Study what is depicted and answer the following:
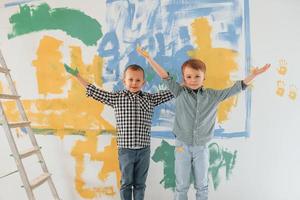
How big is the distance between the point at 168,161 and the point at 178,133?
0.34 meters

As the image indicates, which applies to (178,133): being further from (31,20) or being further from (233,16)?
(31,20)

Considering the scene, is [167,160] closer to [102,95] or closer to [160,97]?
[160,97]

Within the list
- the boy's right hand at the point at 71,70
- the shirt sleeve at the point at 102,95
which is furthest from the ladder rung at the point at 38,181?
the boy's right hand at the point at 71,70

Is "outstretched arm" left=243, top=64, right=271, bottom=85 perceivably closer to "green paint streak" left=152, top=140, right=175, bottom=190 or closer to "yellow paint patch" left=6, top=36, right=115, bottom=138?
"green paint streak" left=152, top=140, right=175, bottom=190

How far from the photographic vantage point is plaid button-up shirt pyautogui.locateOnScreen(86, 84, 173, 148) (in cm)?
214

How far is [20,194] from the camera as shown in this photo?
2699 millimetres

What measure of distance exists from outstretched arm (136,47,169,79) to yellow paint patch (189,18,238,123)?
0.32m

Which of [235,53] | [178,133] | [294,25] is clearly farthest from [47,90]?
[294,25]

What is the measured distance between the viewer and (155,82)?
2.37 meters

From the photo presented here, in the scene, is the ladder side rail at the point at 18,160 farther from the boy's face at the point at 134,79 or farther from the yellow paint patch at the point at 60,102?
the boy's face at the point at 134,79

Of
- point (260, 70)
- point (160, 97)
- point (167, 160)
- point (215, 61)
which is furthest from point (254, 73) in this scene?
point (167, 160)

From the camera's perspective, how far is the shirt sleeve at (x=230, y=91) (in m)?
2.04

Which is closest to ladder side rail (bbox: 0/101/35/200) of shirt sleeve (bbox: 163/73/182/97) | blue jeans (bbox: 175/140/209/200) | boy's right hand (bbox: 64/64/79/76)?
boy's right hand (bbox: 64/64/79/76)

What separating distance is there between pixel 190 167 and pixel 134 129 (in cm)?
44
